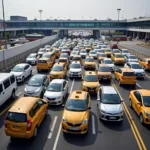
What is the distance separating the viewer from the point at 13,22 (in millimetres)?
105562

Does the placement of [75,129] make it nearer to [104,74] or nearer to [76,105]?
[76,105]

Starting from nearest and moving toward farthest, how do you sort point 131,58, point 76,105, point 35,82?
point 76,105, point 35,82, point 131,58

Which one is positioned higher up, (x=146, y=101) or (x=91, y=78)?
(x=91, y=78)

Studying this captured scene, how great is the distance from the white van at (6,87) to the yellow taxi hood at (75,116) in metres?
5.78

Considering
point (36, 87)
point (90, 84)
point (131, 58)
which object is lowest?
point (36, 87)

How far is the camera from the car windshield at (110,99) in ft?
44.7

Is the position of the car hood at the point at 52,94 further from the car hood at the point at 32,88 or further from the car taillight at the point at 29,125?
the car taillight at the point at 29,125

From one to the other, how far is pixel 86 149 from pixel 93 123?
116 inches

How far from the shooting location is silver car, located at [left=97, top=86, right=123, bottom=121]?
1254cm

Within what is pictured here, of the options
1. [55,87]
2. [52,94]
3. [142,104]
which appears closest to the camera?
[142,104]

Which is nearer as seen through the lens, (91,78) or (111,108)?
(111,108)

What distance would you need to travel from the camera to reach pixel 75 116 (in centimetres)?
1140

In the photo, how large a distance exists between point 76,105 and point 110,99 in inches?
105

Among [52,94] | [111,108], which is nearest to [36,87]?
[52,94]
